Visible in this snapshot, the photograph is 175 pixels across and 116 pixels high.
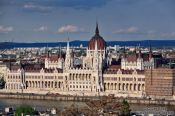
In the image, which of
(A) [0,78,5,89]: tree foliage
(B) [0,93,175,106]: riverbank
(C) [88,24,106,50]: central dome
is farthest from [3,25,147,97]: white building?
(B) [0,93,175,106]: riverbank

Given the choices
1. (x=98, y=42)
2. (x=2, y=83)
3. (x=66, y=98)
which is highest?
(x=98, y=42)

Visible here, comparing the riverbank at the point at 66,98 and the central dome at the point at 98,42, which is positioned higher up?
the central dome at the point at 98,42

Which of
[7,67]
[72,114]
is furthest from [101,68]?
[72,114]

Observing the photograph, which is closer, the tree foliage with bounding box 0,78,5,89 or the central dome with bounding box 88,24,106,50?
the central dome with bounding box 88,24,106,50

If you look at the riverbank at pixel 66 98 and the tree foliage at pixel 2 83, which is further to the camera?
the tree foliage at pixel 2 83

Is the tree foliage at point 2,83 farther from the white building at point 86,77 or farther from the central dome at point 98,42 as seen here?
the central dome at point 98,42

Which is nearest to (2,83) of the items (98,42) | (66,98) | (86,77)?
(86,77)

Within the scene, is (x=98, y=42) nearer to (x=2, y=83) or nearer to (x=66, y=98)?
(x=66, y=98)

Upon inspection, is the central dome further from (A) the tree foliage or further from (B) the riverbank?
(A) the tree foliage

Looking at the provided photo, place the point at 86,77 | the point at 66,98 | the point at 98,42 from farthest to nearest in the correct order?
the point at 98,42 → the point at 86,77 → the point at 66,98

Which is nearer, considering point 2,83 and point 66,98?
point 66,98

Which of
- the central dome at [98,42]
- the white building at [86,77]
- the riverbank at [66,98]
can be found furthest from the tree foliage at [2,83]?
the central dome at [98,42]

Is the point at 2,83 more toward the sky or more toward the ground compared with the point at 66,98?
more toward the sky

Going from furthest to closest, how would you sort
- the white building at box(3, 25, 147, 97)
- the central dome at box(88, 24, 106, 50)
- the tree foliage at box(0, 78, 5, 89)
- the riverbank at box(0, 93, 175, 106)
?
the tree foliage at box(0, 78, 5, 89)
the central dome at box(88, 24, 106, 50)
the white building at box(3, 25, 147, 97)
the riverbank at box(0, 93, 175, 106)
